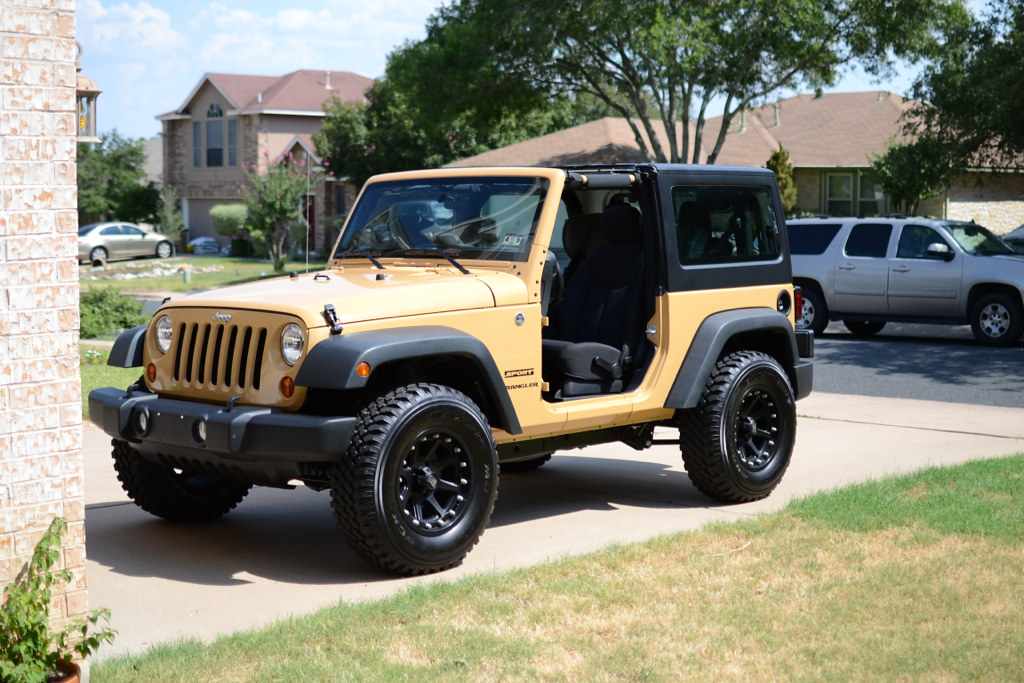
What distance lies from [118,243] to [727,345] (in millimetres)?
40314

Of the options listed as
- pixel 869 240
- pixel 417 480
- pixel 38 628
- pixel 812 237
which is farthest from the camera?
pixel 812 237

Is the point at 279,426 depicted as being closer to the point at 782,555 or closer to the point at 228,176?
the point at 782,555

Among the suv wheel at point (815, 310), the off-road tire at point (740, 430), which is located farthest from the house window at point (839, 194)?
the off-road tire at point (740, 430)

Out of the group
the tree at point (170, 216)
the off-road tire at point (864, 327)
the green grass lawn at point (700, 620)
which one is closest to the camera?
the green grass lawn at point (700, 620)

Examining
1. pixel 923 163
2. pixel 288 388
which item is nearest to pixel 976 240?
pixel 923 163

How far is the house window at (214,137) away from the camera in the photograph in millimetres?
54094

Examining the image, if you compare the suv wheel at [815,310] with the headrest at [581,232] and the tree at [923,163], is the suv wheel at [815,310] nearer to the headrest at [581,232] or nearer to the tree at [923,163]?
the tree at [923,163]

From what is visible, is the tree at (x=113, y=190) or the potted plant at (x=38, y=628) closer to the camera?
the potted plant at (x=38, y=628)

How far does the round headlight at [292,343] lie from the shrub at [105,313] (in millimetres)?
12923

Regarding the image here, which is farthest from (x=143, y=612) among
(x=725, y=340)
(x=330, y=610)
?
(x=725, y=340)

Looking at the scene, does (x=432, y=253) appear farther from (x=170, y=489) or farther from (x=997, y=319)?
(x=997, y=319)

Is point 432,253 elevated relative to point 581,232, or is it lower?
lower

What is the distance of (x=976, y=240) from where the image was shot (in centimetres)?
1786

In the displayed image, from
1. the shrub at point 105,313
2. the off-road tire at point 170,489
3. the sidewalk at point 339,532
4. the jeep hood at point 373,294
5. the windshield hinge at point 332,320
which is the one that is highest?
the jeep hood at point 373,294
